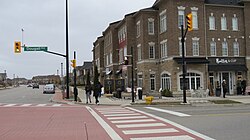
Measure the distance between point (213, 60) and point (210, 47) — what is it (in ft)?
4.87

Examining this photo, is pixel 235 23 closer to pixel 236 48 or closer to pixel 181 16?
pixel 236 48

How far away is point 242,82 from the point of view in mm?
31547

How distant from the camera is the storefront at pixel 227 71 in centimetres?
3250

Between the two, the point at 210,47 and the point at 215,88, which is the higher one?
the point at 210,47

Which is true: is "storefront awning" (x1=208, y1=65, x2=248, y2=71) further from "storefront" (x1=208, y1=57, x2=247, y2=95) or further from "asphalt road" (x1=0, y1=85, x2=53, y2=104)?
"asphalt road" (x1=0, y1=85, x2=53, y2=104)

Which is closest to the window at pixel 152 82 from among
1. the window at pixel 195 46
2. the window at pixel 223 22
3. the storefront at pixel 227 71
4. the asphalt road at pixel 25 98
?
the window at pixel 195 46

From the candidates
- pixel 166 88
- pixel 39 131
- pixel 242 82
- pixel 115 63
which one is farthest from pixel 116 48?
pixel 39 131

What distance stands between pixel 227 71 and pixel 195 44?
4646mm

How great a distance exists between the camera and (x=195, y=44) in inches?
1272

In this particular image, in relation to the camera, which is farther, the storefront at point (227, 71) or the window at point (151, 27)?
the window at point (151, 27)

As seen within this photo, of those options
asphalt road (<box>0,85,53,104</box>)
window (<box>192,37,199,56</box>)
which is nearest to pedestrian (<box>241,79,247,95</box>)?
window (<box>192,37,199,56</box>)

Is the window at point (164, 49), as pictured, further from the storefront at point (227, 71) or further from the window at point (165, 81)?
the storefront at point (227, 71)

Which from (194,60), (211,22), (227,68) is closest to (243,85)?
(227,68)

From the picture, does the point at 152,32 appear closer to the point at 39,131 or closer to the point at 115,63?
the point at 115,63
